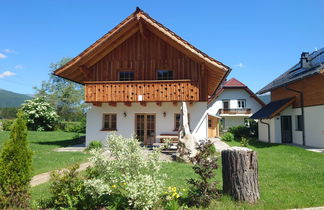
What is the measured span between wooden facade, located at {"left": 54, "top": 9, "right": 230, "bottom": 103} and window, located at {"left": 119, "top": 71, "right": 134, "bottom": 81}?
0.21 meters

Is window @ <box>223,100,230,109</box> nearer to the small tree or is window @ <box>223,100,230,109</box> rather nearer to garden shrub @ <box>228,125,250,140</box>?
garden shrub @ <box>228,125,250,140</box>

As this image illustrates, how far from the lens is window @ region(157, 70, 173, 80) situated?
14.8 meters

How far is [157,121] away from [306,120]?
10932 mm

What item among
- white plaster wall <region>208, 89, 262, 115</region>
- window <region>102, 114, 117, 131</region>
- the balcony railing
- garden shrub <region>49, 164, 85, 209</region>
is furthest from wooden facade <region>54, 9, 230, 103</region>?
white plaster wall <region>208, 89, 262, 115</region>

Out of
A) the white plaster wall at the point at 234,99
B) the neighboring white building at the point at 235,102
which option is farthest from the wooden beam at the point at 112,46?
the white plaster wall at the point at 234,99

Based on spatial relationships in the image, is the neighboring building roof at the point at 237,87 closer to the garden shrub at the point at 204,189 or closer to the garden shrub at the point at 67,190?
the garden shrub at the point at 204,189

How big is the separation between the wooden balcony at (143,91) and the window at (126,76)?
3.12 ft

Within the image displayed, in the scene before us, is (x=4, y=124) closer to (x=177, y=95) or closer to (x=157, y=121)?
(x=157, y=121)

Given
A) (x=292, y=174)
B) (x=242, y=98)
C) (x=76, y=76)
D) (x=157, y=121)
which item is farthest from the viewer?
(x=242, y=98)

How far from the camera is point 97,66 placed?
15281 mm

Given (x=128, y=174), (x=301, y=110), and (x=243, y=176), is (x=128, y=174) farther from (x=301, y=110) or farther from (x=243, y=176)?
(x=301, y=110)

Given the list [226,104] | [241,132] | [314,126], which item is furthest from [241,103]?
[314,126]

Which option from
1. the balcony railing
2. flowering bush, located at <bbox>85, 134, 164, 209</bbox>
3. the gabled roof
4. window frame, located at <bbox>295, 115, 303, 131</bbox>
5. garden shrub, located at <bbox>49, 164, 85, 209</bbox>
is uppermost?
the gabled roof

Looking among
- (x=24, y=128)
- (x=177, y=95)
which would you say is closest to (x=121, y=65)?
(x=177, y=95)
